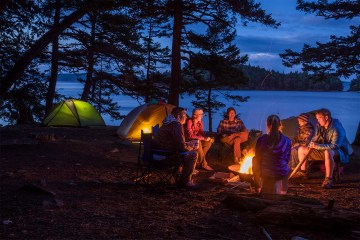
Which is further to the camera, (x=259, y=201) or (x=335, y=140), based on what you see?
(x=335, y=140)

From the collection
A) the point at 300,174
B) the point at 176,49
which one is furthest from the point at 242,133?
the point at 176,49

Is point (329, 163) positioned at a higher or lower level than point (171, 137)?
lower

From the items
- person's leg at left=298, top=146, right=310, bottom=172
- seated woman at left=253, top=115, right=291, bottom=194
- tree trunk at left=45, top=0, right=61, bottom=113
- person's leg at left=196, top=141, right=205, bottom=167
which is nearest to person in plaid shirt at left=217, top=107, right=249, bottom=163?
person's leg at left=196, top=141, right=205, bottom=167

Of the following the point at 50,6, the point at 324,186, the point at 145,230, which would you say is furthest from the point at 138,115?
the point at 145,230

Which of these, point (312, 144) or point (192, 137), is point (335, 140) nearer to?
point (312, 144)

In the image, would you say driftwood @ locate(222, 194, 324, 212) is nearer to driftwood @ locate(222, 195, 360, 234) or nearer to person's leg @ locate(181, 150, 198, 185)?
driftwood @ locate(222, 195, 360, 234)

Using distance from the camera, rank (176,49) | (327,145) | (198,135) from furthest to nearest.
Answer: (176,49) → (198,135) → (327,145)

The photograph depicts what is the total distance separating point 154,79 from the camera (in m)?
23.5

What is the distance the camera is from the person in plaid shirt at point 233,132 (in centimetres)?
944

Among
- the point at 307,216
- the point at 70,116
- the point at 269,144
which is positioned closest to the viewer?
the point at 307,216

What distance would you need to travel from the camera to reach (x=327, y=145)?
738cm

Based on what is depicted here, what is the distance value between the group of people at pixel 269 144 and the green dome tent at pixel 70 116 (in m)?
7.69

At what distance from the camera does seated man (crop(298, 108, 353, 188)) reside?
7.25m

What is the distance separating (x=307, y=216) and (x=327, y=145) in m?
3.17
